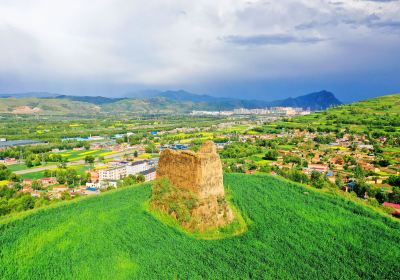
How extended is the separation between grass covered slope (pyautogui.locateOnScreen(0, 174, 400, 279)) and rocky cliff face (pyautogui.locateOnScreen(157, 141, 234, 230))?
183 centimetres

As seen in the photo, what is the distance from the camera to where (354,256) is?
58.7ft

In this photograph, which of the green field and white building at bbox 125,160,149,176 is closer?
the green field

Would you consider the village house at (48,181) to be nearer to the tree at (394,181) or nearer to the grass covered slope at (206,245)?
the grass covered slope at (206,245)

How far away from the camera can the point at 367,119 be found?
88688 mm

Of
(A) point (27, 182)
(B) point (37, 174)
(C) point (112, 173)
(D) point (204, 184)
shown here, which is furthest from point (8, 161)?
(D) point (204, 184)

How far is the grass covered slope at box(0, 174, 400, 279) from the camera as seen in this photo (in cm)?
1677

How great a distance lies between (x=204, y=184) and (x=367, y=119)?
79.5 metres

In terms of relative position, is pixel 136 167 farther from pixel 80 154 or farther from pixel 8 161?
pixel 8 161

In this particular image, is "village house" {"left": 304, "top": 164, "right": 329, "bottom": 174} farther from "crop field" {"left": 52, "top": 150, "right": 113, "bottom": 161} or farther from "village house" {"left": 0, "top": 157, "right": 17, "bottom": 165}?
"village house" {"left": 0, "top": 157, "right": 17, "bottom": 165}

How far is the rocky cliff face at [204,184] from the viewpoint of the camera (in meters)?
22.8

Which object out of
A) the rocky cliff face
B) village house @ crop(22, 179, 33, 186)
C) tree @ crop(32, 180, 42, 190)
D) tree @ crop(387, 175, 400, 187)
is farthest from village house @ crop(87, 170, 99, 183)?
tree @ crop(387, 175, 400, 187)

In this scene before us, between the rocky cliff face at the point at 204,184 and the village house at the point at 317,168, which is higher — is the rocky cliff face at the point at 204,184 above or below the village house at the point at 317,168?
above

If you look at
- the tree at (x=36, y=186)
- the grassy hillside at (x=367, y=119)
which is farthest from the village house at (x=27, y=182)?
the grassy hillside at (x=367, y=119)

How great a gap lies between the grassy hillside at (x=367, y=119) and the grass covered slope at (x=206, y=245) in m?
63.4
